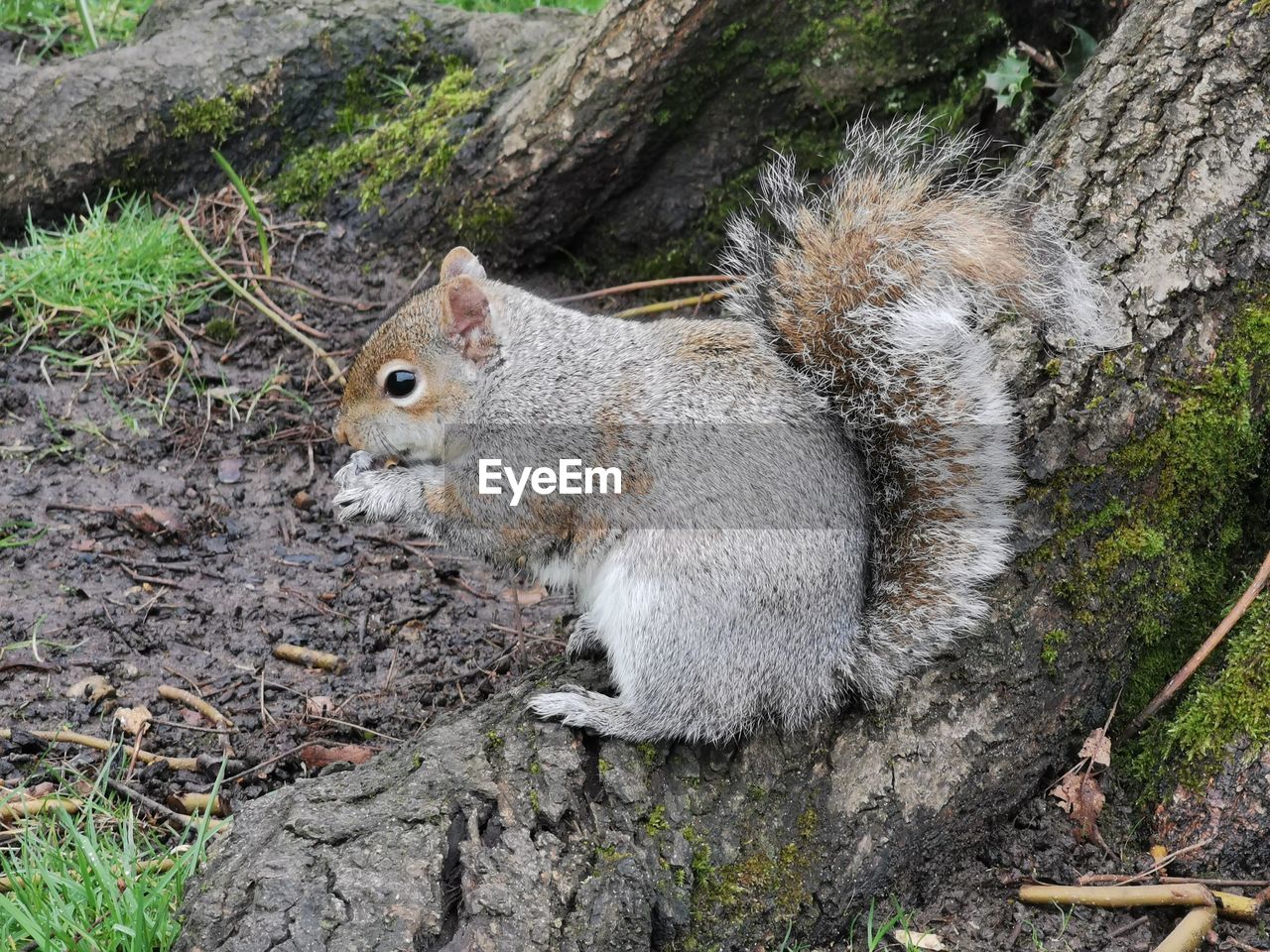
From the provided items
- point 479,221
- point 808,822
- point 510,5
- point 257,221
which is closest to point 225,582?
point 257,221

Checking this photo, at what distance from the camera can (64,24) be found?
4082mm

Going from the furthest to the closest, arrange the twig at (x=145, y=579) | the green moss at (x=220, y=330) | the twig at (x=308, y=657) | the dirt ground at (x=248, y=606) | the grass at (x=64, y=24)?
the grass at (x=64, y=24) < the green moss at (x=220, y=330) < the twig at (x=145, y=579) < the twig at (x=308, y=657) < the dirt ground at (x=248, y=606)

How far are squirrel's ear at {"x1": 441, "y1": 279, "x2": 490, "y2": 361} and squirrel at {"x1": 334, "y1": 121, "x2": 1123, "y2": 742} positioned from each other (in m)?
0.26

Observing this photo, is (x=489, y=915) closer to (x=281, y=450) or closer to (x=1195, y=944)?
(x=1195, y=944)

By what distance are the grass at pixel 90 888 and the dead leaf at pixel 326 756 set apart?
344 millimetres

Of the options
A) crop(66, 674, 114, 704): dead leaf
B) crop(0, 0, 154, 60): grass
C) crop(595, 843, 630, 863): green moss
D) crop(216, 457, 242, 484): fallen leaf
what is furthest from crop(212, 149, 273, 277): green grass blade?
crop(595, 843, 630, 863): green moss

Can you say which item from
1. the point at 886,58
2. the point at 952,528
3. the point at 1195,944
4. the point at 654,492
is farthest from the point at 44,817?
the point at 886,58

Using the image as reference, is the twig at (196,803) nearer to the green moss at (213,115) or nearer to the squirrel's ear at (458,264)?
the squirrel's ear at (458,264)

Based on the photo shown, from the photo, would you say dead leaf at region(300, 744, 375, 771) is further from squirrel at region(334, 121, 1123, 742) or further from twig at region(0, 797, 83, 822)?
squirrel at region(334, 121, 1123, 742)

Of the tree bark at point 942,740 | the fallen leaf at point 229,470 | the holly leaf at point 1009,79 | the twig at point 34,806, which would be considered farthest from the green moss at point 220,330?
the holly leaf at point 1009,79

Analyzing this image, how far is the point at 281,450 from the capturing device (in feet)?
10.3

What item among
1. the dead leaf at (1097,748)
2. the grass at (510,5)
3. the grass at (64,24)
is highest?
the grass at (510,5)

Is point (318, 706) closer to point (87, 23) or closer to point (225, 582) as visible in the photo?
point (225, 582)

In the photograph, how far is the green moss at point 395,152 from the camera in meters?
3.59
